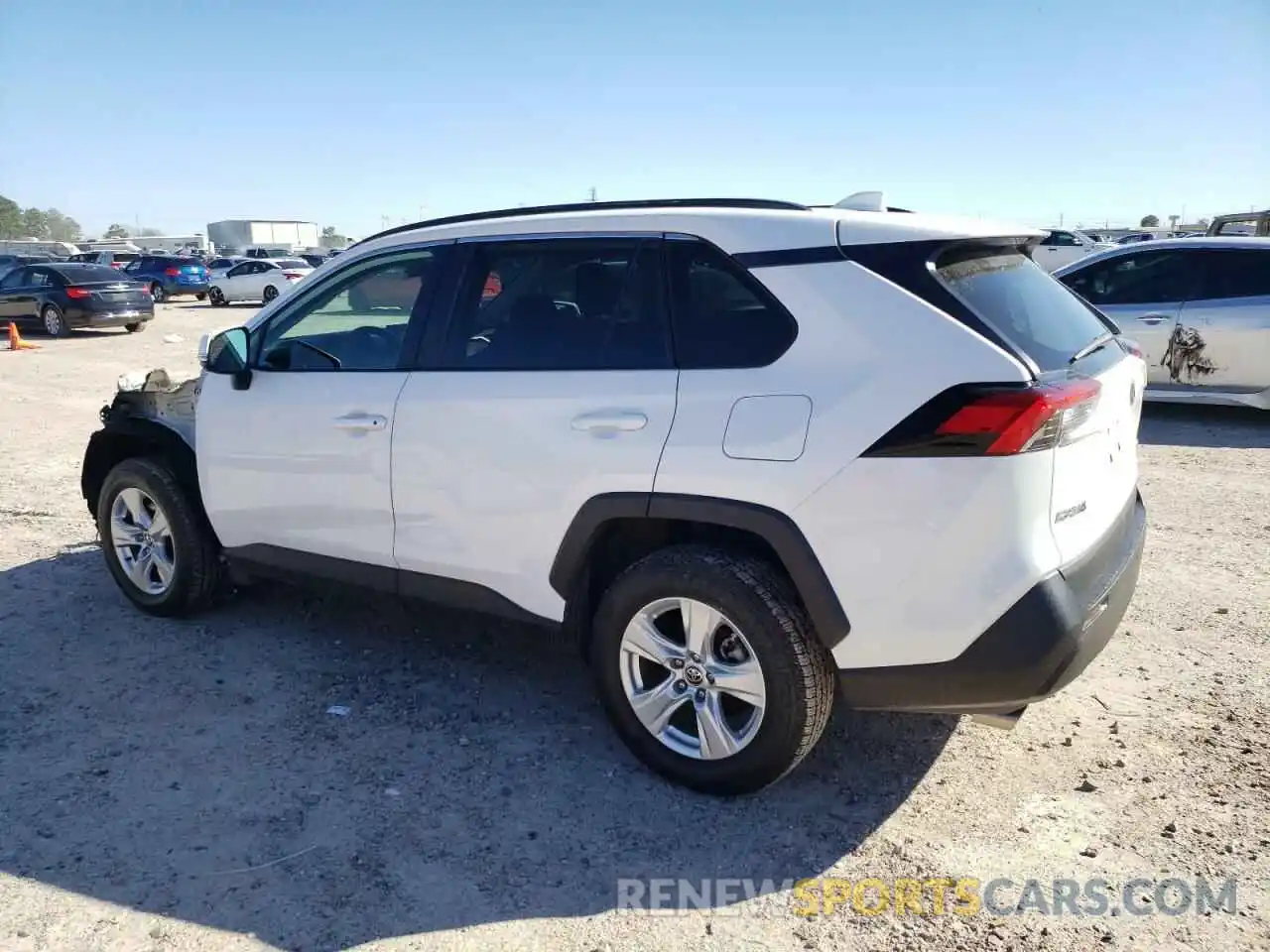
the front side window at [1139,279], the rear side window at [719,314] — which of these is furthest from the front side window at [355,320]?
the front side window at [1139,279]

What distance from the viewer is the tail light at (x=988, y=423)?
8.64 ft

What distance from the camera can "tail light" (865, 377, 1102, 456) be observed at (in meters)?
2.63

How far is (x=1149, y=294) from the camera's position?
938 cm

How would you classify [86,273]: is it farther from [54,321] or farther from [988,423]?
[988,423]

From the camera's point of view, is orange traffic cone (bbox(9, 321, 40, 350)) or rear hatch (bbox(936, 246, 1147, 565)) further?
orange traffic cone (bbox(9, 321, 40, 350))

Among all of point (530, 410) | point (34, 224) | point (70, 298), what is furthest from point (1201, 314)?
point (34, 224)

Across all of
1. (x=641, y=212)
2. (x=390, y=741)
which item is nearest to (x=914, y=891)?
(x=390, y=741)

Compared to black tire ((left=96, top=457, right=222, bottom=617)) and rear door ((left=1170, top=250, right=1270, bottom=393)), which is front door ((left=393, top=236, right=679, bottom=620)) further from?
rear door ((left=1170, top=250, right=1270, bottom=393))

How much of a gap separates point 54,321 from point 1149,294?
1965cm

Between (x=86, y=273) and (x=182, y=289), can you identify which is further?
(x=182, y=289)

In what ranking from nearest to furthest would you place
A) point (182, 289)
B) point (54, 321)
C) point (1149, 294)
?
point (1149, 294), point (54, 321), point (182, 289)

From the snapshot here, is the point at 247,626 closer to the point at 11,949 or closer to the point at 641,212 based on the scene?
the point at 11,949

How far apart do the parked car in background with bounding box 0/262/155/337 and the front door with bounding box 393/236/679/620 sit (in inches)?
743

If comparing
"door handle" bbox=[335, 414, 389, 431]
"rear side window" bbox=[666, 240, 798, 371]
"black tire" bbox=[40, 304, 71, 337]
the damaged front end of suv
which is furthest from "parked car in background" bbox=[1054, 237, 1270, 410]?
"black tire" bbox=[40, 304, 71, 337]
